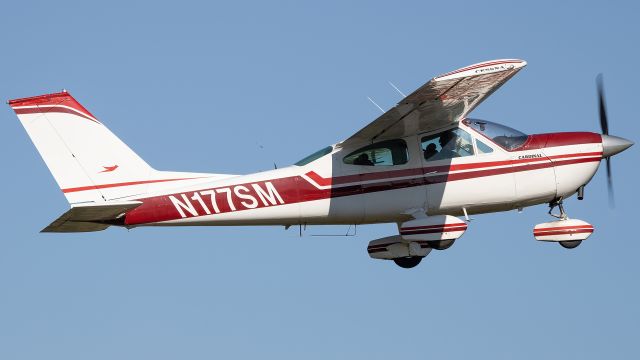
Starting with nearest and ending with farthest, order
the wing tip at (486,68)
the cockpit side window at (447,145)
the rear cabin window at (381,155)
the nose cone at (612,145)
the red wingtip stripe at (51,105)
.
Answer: the wing tip at (486,68) < the red wingtip stripe at (51,105) < the rear cabin window at (381,155) < the cockpit side window at (447,145) < the nose cone at (612,145)

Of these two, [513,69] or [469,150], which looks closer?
[513,69]

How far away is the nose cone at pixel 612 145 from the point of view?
70.1ft

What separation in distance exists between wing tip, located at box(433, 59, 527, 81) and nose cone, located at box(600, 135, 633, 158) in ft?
8.50

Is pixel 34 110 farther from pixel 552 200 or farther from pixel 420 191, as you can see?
pixel 552 200

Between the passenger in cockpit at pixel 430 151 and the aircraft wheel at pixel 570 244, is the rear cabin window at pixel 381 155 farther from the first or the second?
the aircraft wheel at pixel 570 244

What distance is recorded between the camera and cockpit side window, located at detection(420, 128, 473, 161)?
817 inches

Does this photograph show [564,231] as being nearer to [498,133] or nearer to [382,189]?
[498,133]

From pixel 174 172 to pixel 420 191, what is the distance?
3466mm

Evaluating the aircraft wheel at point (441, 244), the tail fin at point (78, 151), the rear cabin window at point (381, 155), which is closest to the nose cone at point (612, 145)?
the aircraft wheel at point (441, 244)

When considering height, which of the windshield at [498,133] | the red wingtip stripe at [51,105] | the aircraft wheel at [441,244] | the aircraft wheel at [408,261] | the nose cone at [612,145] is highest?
the red wingtip stripe at [51,105]

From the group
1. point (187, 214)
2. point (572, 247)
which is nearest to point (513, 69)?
point (572, 247)

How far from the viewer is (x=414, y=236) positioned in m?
20.4

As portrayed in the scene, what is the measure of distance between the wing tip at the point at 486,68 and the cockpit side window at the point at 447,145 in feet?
5.43

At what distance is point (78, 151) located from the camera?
2022 cm
